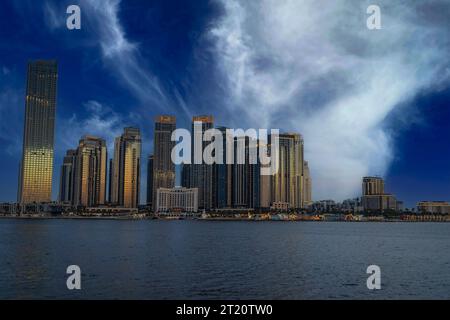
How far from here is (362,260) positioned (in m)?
68.4

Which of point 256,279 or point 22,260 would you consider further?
point 22,260

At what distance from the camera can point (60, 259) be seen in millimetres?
63781

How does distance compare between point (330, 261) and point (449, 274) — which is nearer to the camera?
point (449, 274)

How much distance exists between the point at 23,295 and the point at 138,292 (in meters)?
9.28

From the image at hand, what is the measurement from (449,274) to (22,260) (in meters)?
53.0
